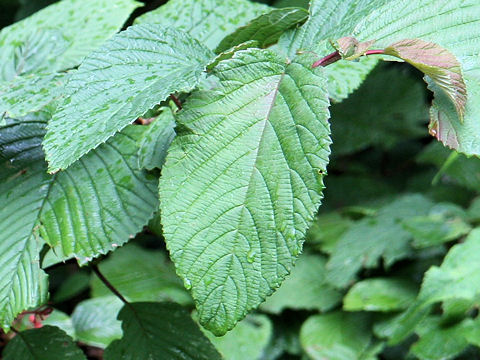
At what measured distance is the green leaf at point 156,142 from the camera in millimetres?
664

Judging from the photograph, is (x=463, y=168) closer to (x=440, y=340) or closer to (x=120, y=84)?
(x=440, y=340)

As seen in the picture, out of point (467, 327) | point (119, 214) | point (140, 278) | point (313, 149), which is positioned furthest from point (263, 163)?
point (140, 278)

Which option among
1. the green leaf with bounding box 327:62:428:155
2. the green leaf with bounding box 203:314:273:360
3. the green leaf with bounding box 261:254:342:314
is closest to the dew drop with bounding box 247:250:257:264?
the green leaf with bounding box 203:314:273:360

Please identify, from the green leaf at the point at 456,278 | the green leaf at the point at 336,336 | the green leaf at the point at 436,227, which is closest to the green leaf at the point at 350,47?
the green leaf at the point at 456,278

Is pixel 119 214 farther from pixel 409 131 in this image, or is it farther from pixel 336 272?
pixel 409 131

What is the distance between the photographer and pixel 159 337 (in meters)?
0.78

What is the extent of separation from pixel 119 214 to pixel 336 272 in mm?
1131

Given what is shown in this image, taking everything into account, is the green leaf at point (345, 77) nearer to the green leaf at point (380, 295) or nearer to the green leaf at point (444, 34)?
the green leaf at point (444, 34)

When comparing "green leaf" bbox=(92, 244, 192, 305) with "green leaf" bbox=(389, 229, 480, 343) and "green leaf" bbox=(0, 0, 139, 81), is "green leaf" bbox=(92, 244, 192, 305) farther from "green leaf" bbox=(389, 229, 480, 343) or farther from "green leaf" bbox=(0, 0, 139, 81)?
"green leaf" bbox=(0, 0, 139, 81)

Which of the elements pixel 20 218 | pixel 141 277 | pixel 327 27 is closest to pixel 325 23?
pixel 327 27

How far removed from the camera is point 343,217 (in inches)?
77.6

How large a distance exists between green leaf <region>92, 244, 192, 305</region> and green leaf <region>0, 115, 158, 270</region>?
1.02 meters

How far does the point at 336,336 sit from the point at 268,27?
1.21 meters

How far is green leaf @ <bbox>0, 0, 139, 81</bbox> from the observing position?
0.87m
